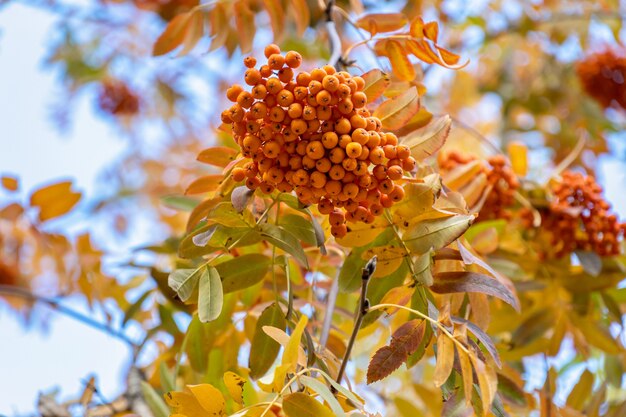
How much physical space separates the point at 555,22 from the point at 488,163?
1.51 meters

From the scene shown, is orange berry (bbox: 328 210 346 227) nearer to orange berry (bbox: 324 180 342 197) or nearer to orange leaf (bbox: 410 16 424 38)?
orange berry (bbox: 324 180 342 197)

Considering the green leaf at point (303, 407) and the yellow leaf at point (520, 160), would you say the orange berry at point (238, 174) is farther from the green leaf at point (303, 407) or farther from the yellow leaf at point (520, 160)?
the yellow leaf at point (520, 160)

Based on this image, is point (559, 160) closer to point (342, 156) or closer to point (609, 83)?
point (609, 83)

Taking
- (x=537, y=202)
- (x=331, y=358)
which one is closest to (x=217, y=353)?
(x=331, y=358)

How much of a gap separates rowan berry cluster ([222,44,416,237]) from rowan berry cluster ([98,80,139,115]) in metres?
2.83

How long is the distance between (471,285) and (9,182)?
43.0 inches

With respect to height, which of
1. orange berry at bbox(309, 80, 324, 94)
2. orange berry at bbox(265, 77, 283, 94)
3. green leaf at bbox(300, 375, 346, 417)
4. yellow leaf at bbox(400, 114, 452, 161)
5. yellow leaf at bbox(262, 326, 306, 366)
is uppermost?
orange berry at bbox(265, 77, 283, 94)

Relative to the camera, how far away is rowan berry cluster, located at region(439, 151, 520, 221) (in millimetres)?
1532

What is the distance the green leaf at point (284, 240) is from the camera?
1.03 metres

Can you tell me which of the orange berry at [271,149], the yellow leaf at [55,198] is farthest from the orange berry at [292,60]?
the yellow leaf at [55,198]

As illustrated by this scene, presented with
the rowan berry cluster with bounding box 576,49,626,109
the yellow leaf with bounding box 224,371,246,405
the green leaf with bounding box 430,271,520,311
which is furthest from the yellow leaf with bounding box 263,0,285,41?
the rowan berry cluster with bounding box 576,49,626,109

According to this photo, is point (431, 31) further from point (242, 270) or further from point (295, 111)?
point (242, 270)

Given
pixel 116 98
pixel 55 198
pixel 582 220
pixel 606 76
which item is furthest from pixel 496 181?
pixel 116 98

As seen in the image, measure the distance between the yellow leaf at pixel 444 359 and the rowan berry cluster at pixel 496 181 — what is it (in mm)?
653
